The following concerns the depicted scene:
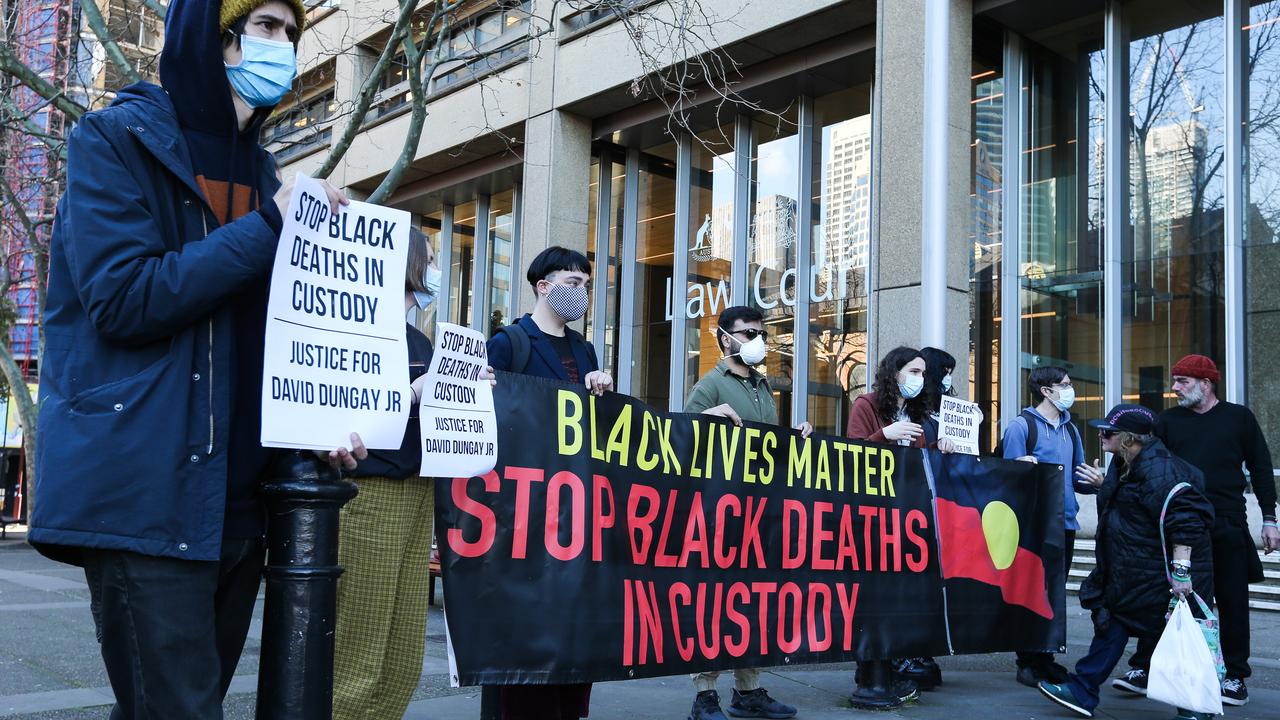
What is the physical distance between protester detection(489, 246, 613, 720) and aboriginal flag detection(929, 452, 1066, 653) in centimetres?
254

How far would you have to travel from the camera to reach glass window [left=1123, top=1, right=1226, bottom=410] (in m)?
13.1

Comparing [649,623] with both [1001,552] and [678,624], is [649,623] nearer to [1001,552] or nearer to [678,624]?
[678,624]

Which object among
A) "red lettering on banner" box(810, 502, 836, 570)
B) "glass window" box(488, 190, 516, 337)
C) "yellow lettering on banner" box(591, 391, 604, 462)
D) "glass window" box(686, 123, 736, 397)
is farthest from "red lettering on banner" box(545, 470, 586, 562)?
"glass window" box(488, 190, 516, 337)

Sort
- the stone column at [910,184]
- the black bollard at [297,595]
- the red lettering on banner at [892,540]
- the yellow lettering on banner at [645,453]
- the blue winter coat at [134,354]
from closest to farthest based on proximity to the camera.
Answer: the blue winter coat at [134,354] < the black bollard at [297,595] < the yellow lettering on banner at [645,453] < the red lettering on banner at [892,540] < the stone column at [910,184]

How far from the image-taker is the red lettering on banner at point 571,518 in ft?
14.4

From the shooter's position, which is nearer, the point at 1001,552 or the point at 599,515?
the point at 599,515

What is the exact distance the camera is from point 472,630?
4.07m

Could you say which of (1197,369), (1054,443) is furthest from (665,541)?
(1197,369)

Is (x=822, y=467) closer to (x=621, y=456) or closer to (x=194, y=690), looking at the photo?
(x=621, y=456)

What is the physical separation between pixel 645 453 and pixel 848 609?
63.6 inches

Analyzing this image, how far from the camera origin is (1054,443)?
7.36m

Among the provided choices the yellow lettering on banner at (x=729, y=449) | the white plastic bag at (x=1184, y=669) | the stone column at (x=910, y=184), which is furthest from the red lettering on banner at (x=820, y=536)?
the stone column at (x=910, y=184)

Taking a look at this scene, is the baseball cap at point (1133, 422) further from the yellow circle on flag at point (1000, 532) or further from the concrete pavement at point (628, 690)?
the concrete pavement at point (628, 690)

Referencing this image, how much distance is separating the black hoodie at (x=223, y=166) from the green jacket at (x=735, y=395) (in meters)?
3.36
